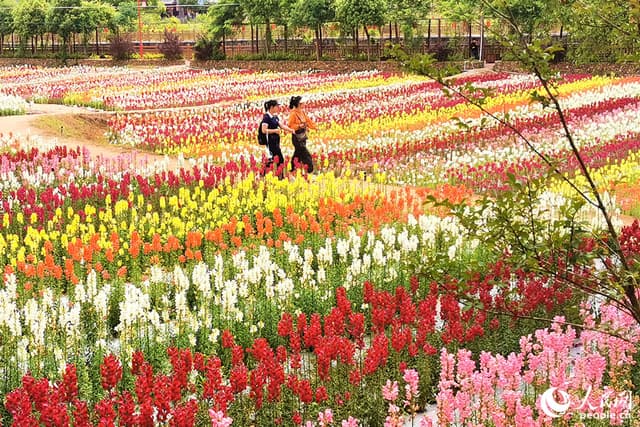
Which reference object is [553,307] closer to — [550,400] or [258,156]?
[550,400]

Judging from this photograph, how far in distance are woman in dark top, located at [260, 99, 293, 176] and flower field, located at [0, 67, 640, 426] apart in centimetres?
68

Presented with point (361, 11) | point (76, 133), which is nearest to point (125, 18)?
point (361, 11)

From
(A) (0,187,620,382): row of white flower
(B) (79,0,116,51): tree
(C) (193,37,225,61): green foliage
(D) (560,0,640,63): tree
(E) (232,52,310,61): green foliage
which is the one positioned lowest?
(A) (0,187,620,382): row of white flower

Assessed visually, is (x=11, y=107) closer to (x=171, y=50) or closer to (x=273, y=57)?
(x=273, y=57)

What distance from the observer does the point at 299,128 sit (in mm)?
13922

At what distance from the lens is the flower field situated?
491 cm

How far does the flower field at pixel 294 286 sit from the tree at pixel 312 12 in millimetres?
22516

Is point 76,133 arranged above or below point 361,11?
below

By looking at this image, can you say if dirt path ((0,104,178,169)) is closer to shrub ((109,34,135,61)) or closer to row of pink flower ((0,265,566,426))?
row of pink flower ((0,265,566,426))

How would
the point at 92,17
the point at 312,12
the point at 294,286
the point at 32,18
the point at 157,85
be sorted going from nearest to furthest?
the point at 294,286, the point at 157,85, the point at 312,12, the point at 92,17, the point at 32,18

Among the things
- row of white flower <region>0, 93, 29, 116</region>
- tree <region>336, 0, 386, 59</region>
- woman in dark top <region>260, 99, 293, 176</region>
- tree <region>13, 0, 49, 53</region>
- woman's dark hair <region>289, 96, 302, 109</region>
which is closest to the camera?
woman in dark top <region>260, 99, 293, 176</region>

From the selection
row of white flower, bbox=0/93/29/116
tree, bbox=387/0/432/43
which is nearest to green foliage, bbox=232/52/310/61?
tree, bbox=387/0/432/43

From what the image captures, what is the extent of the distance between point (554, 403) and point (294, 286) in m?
4.19

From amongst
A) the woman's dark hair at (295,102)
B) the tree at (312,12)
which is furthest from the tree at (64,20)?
the woman's dark hair at (295,102)
